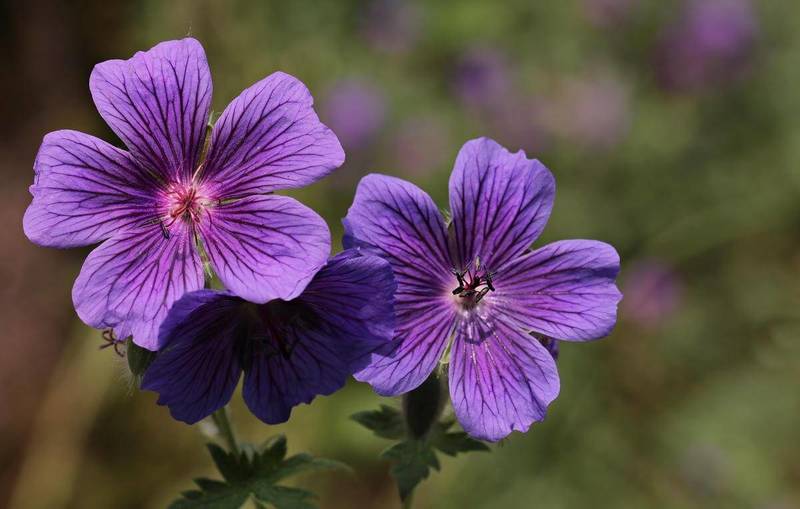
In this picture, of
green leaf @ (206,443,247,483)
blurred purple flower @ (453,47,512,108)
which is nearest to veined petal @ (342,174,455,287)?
green leaf @ (206,443,247,483)

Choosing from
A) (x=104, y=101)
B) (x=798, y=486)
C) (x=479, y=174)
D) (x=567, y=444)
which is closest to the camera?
(x=104, y=101)

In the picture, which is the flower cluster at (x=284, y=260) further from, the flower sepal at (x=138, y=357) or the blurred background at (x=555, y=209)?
the blurred background at (x=555, y=209)

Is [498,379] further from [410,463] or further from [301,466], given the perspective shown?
[301,466]

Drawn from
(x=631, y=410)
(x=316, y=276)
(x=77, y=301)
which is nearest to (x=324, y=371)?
(x=316, y=276)

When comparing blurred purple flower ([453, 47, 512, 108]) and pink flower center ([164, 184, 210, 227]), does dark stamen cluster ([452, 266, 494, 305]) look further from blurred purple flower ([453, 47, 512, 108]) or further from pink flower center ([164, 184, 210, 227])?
blurred purple flower ([453, 47, 512, 108])

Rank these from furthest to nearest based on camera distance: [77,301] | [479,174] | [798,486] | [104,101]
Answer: [798,486], [479,174], [104,101], [77,301]

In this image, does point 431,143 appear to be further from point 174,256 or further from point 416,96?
point 174,256
